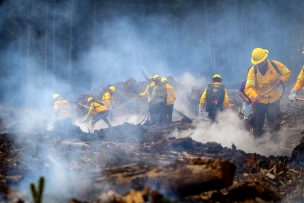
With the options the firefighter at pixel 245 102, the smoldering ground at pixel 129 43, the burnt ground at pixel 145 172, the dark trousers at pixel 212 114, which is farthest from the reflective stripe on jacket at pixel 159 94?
the smoldering ground at pixel 129 43

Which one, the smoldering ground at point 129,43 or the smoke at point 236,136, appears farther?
the smoldering ground at point 129,43

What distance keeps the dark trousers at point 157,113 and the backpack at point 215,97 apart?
2.44m

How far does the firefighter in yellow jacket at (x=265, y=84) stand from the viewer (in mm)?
8445

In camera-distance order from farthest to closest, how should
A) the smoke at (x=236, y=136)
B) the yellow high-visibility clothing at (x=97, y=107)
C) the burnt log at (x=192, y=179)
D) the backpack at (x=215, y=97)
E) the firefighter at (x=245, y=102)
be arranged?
the yellow high-visibility clothing at (x=97, y=107)
the backpack at (x=215, y=97)
the firefighter at (x=245, y=102)
the smoke at (x=236, y=136)
the burnt log at (x=192, y=179)

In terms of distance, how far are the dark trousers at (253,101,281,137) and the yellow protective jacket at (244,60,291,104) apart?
135 millimetres

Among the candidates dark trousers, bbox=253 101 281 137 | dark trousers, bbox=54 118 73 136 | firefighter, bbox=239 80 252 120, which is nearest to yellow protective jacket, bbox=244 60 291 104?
dark trousers, bbox=253 101 281 137

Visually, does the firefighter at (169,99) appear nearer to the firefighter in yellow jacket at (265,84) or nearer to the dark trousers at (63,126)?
the dark trousers at (63,126)

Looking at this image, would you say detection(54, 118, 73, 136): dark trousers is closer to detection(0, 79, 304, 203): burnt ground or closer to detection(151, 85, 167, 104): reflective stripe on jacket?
detection(0, 79, 304, 203): burnt ground

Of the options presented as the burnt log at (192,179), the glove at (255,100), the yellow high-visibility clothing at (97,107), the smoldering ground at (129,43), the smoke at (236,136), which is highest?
the smoldering ground at (129,43)

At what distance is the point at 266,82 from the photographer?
853 centimetres

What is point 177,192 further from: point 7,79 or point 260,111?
point 7,79

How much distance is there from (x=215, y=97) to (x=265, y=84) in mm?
2716

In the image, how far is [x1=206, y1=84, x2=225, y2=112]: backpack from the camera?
36.6 feet

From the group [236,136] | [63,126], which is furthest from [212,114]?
[63,126]
